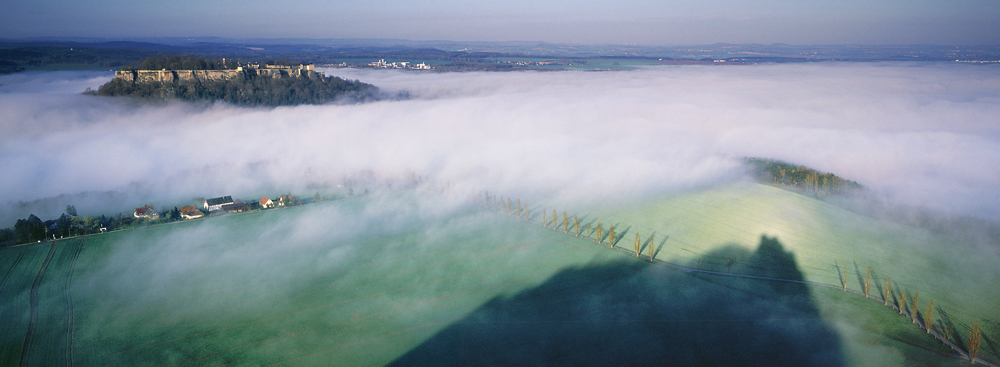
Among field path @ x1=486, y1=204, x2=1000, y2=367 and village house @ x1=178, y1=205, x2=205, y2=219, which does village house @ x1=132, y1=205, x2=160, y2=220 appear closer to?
village house @ x1=178, y1=205, x2=205, y2=219

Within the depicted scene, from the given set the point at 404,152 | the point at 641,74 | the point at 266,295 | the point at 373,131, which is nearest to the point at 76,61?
the point at 373,131

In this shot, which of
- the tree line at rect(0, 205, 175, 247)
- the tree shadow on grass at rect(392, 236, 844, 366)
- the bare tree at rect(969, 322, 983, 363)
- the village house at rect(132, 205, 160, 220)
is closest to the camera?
the bare tree at rect(969, 322, 983, 363)

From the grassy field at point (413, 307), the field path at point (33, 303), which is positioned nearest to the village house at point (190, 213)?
the grassy field at point (413, 307)

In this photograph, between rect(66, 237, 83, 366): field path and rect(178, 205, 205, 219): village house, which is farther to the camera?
rect(178, 205, 205, 219): village house

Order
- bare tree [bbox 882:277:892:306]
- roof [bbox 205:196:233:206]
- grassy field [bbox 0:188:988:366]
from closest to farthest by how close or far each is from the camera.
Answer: grassy field [bbox 0:188:988:366] < bare tree [bbox 882:277:892:306] < roof [bbox 205:196:233:206]

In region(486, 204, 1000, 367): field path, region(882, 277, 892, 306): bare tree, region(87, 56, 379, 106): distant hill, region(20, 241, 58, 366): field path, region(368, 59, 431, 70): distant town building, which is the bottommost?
region(20, 241, 58, 366): field path

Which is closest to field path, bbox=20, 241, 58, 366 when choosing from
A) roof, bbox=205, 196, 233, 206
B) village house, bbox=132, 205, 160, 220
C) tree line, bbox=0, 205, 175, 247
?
tree line, bbox=0, 205, 175, 247
